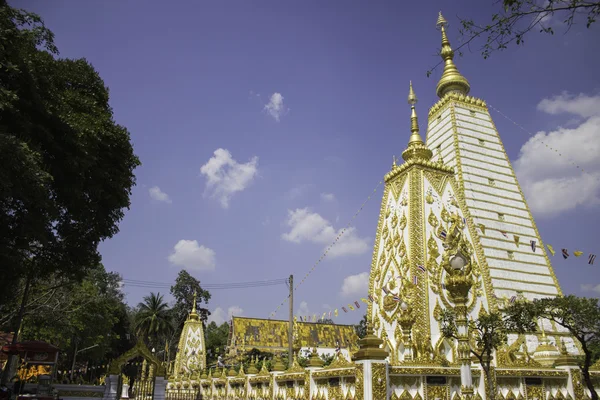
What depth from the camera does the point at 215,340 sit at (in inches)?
2761

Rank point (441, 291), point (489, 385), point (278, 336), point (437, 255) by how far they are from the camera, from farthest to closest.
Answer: point (278, 336) < point (437, 255) < point (441, 291) < point (489, 385)

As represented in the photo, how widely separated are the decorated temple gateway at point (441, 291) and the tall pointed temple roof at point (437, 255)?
0.06m

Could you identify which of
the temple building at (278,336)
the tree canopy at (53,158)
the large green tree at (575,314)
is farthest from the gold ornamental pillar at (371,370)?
the temple building at (278,336)

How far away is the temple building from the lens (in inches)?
2156

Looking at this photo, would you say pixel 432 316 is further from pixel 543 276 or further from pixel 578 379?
pixel 543 276

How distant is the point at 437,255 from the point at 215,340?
186 feet

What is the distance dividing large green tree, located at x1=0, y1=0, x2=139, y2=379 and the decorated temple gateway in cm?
963

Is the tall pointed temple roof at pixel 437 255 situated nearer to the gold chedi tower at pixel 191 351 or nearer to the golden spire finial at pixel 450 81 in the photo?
the golden spire finial at pixel 450 81

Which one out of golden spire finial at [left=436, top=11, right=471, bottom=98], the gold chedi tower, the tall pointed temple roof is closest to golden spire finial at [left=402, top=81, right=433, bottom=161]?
the tall pointed temple roof

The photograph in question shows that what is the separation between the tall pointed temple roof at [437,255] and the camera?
18172 mm

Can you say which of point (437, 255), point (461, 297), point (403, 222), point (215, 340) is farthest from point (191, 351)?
point (461, 297)

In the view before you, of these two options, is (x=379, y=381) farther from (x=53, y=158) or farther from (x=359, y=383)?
(x=53, y=158)

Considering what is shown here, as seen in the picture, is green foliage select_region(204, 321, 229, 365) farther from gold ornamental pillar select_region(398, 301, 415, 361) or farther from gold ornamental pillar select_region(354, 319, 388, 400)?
gold ornamental pillar select_region(354, 319, 388, 400)

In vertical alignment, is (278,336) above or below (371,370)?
above
